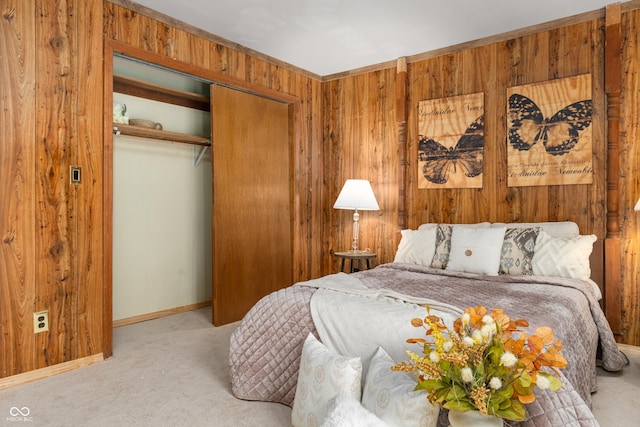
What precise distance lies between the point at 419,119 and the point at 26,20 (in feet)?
10.3

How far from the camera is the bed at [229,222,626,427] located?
1859 mm

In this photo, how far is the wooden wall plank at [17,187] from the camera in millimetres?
2449

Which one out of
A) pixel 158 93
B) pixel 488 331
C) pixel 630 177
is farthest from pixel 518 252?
pixel 158 93

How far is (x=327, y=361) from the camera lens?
5.95 ft

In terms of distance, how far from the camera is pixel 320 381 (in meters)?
1.80

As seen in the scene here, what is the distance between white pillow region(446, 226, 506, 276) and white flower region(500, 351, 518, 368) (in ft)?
6.18

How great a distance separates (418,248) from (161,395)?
2.11 meters

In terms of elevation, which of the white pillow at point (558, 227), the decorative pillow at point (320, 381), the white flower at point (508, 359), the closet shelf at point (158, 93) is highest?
the closet shelf at point (158, 93)

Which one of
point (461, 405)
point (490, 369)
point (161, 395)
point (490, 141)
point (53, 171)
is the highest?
point (490, 141)

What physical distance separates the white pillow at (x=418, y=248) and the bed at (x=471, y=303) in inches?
0.5

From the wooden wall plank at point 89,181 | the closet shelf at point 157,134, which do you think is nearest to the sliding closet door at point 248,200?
the closet shelf at point 157,134

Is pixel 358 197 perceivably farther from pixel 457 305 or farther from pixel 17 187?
pixel 17 187

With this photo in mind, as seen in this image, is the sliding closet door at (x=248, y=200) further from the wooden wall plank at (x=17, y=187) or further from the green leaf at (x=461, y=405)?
the green leaf at (x=461, y=405)

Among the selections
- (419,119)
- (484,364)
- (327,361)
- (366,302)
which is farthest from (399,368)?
(419,119)
